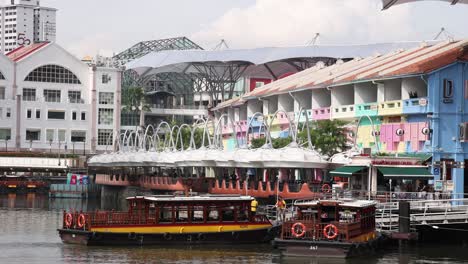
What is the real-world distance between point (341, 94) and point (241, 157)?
17978 millimetres

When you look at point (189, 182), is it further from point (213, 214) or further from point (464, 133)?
point (213, 214)

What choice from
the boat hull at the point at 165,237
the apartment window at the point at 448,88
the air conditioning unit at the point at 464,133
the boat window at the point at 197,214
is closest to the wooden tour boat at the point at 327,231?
the boat hull at the point at 165,237

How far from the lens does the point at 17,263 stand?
149 feet

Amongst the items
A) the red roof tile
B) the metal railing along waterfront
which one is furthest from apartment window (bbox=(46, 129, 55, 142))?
the metal railing along waterfront

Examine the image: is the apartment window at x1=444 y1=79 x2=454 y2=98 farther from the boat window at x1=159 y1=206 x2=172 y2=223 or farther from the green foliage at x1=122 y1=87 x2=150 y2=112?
the green foliage at x1=122 y1=87 x2=150 y2=112

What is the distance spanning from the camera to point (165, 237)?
52.4 metres

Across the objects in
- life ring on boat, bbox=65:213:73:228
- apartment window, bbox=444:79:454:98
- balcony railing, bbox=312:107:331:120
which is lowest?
life ring on boat, bbox=65:213:73:228

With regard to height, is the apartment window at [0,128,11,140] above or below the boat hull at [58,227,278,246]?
above

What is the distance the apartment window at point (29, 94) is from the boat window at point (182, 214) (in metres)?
94.6

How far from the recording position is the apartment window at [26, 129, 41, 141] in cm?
14475

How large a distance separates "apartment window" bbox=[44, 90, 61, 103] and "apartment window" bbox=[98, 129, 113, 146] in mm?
7448

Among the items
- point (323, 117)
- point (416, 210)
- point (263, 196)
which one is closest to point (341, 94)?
point (323, 117)

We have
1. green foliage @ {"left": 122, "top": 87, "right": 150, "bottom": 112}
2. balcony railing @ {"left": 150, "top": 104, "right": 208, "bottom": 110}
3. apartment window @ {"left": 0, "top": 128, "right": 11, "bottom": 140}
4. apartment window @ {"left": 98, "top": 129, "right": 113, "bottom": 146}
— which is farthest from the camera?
balcony railing @ {"left": 150, "top": 104, "right": 208, "bottom": 110}

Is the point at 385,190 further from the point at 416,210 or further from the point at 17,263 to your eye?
the point at 17,263
